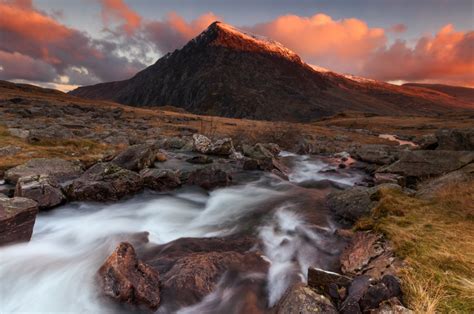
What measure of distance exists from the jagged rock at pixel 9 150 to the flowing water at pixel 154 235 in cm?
1057

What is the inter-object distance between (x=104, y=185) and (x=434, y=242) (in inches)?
585

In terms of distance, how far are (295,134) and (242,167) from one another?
22.2m

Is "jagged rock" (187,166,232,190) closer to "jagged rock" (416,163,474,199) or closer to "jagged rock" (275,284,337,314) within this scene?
"jagged rock" (416,163,474,199)

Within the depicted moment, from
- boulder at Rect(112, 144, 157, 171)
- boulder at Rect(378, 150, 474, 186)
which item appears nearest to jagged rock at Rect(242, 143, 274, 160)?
boulder at Rect(112, 144, 157, 171)

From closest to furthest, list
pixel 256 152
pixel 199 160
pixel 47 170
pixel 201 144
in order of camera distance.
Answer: pixel 47 170
pixel 199 160
pixel 256 152
pixel 201 144

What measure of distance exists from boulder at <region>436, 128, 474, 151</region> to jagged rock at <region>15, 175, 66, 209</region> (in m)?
25.7

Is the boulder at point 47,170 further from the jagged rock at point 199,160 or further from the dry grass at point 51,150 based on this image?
the jagged rock at point 199,160

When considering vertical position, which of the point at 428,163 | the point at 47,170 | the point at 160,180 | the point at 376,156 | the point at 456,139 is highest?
the point at 456,139

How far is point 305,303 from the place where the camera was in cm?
659

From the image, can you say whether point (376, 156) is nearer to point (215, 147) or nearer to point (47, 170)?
point (215, 147)

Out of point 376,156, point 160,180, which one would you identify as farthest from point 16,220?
point 376,156

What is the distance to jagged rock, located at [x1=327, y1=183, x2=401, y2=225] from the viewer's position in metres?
13.5

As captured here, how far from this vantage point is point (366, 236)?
9.99 m

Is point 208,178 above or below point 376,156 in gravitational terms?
below
